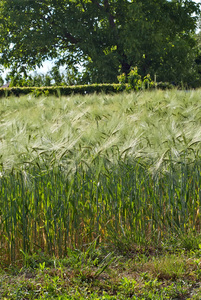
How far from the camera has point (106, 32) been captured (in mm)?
20750

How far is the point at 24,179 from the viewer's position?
2.91 m

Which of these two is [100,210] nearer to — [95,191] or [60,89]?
[95,191]

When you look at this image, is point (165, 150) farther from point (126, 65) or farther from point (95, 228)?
point (126, 65)

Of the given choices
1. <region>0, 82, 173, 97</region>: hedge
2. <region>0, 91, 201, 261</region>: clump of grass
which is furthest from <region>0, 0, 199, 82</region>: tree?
<region>0, 91, 201, 261</region>: clump of grass

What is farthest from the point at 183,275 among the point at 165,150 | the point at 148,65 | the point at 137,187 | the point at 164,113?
the point at 148,65

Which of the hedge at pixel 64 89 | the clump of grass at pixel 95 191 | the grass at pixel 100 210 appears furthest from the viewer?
the hedge at pixel 64 89

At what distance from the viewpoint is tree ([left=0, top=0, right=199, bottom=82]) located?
1978 centimetres

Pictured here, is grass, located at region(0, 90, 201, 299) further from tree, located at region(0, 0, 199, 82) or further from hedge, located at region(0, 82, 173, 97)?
tree, located at region(0, 0, 199, 82)

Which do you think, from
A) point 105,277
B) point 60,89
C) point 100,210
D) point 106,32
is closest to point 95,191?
point 100,210

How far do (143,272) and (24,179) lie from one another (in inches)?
41.8

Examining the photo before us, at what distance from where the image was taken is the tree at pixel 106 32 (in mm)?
19781

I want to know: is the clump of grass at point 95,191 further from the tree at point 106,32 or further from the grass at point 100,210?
the tree at point 106,32

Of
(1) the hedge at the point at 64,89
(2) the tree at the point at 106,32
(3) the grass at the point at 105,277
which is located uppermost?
(2) the tree at the point at 106,32

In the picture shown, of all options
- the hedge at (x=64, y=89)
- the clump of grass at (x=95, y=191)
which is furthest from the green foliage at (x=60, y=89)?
the clump of grass at (x=95, y=191)
